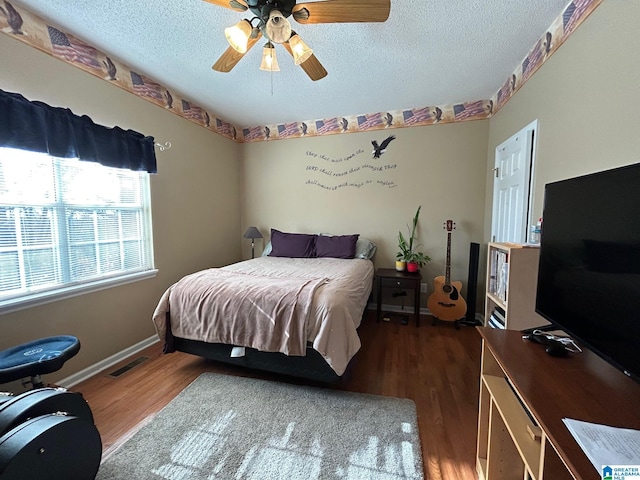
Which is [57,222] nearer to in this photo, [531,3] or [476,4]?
[476,4]

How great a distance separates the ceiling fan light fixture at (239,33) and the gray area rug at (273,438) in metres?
2.19

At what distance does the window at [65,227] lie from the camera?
1669 millimetres

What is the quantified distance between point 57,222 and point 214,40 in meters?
1.72

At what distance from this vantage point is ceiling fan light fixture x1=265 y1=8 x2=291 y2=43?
1.40 m

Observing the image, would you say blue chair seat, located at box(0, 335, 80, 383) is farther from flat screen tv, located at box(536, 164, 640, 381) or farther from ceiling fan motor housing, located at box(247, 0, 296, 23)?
flat screen tv, located at box(536, 164, 640, 381)

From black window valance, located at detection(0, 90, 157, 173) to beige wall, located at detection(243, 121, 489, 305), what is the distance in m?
1.73

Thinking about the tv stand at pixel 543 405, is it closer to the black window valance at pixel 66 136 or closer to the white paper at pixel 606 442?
the white paper at pixel 606 442

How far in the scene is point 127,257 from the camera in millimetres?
2422

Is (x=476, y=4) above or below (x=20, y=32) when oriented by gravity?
above

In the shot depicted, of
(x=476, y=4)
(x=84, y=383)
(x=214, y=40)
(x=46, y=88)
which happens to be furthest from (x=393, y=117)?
(x=84, y=383)

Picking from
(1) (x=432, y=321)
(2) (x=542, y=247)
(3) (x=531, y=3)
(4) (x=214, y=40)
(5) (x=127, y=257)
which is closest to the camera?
(2) (x=542, y=247)

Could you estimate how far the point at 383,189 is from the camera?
3.45m

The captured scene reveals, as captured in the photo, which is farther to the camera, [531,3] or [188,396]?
[188,396]

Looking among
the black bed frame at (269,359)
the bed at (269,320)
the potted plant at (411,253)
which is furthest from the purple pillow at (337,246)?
the black bed frame at (269,359)
